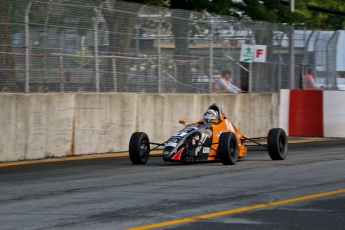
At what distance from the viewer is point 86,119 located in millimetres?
16484

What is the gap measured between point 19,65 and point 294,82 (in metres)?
12.2

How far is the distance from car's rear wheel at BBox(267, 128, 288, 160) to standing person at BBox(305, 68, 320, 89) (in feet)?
35.1

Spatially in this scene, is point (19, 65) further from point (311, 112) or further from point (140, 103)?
point (311, 112)

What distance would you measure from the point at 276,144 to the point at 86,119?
4277 millimetres

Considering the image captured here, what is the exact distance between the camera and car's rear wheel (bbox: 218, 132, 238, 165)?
13469 millimetres

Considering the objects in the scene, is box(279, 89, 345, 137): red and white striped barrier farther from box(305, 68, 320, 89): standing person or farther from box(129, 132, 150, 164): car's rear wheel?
box(129, 132, 150, 164): car's rear wheel

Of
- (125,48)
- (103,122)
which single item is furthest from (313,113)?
(103,122)

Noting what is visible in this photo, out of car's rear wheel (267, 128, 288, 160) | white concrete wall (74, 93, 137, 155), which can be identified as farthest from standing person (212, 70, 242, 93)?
car's rear wheel (267, 128, 288, 160)

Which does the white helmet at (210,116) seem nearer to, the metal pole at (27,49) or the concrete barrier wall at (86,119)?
the concrete barrier wall at (86,119)

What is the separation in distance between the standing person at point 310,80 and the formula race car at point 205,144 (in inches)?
425

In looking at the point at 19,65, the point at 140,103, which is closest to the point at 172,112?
the point at 140,103

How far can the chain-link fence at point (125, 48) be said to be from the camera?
15250 millimetres

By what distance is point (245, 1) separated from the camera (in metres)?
25.6

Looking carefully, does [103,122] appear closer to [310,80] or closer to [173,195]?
[173,195]
